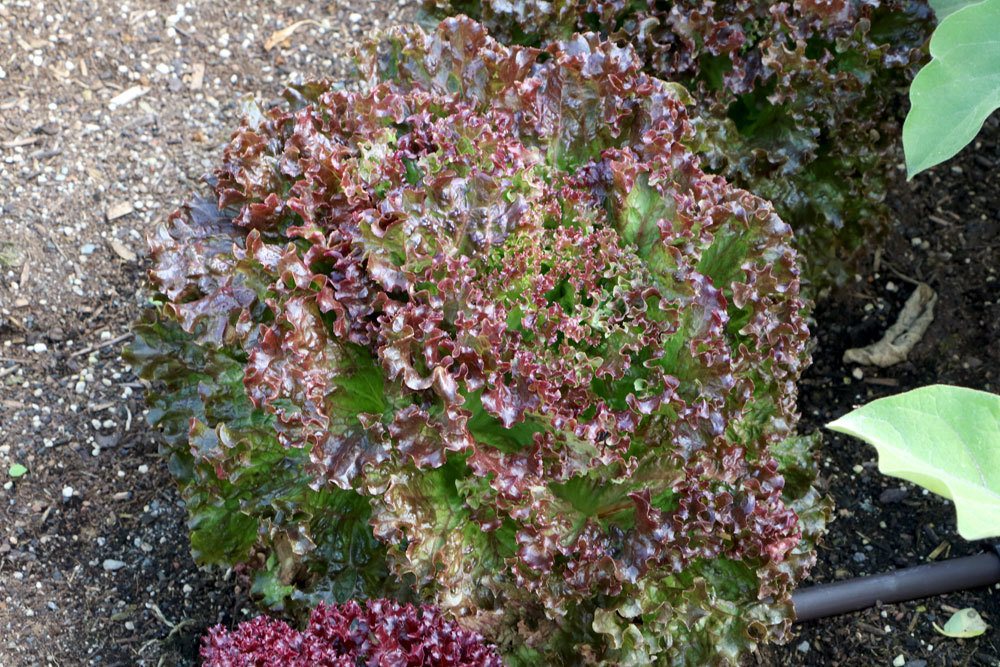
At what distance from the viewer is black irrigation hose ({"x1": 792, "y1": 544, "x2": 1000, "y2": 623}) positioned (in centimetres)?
318

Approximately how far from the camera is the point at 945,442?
1.69 metres

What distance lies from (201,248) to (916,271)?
2699 mm

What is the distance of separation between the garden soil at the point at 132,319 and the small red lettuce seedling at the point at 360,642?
2.23ft

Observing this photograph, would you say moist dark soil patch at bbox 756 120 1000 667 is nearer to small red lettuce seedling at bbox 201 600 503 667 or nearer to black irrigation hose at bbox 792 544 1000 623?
black irrigation hose at bbox 792 544 1000 623

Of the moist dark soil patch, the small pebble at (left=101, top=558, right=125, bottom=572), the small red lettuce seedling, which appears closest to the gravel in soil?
the small pebble at (left=101, top=558, right=125, bottom=572)

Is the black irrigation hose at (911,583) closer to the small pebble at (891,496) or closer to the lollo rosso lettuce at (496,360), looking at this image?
the small pebble at (891,496)

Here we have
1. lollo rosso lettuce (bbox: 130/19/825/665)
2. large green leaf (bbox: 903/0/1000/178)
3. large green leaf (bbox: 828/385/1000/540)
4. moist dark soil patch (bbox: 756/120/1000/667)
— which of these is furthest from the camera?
moist dark soil patch (bbox: 756/120/1000/667)

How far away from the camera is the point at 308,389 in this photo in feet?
7.88

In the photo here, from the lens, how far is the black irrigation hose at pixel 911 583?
10.4ft

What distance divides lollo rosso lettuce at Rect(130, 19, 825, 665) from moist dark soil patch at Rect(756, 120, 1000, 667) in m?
0.65

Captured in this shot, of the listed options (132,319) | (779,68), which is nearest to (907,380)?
(779,68)

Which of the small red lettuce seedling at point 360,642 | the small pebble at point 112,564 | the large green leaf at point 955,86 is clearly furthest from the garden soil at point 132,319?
the large green leaf at point 955,86

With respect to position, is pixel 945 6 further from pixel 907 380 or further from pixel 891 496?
pixel 891 496

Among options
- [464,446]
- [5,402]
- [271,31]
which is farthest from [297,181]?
[271,31]
